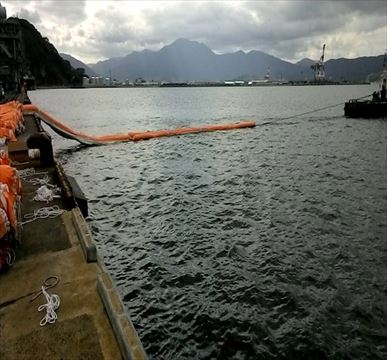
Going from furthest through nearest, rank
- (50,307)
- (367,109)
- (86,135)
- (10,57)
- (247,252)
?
(10,57) < (367,109) < (86,135) < (247,252) < (50,307)

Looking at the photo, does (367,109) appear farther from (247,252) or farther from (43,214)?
(43,214)

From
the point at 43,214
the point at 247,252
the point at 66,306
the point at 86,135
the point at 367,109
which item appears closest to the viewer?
the point at 66,306

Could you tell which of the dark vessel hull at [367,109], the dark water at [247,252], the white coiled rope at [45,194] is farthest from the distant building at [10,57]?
the white coiled rope at [45,194]

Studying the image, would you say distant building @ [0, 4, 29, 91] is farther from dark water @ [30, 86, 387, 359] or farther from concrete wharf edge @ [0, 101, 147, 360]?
concrete wharf edge @ [0, 101, 147, 360]

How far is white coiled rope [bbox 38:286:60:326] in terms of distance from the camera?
5.21 m

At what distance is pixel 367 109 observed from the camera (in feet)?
163

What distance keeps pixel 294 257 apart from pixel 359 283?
2.00 meters

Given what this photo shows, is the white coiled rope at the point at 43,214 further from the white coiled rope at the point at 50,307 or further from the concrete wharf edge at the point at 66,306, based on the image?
the white coiled rope at the point at 50,307

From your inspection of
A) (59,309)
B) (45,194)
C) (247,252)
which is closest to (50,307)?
(59,309)

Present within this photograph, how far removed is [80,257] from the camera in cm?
697

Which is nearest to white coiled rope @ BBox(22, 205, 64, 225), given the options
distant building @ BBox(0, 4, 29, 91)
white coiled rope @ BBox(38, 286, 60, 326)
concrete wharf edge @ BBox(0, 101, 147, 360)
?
concrete wharf edge @ BBox(0, 101, 147, 360)

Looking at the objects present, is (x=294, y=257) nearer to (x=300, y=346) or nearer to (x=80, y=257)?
(x=300, y=346)

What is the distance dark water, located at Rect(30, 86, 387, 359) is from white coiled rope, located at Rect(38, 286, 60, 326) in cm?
260

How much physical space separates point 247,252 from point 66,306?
6838 millimetres
